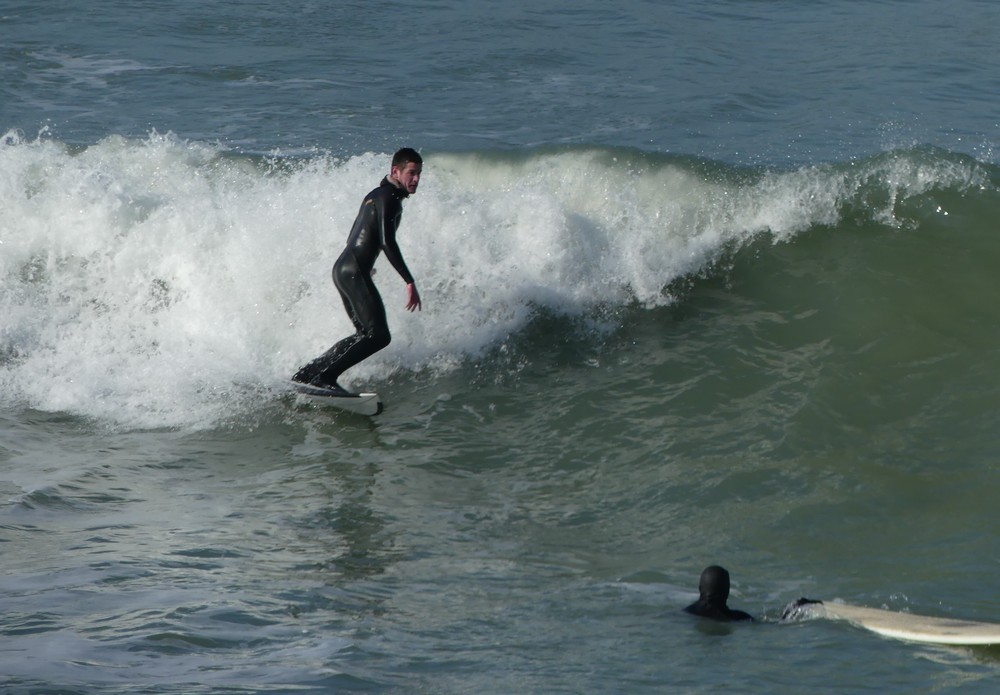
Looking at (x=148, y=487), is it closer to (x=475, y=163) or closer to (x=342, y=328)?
(x=342, y=328)

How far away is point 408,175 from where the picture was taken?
8.65 metres

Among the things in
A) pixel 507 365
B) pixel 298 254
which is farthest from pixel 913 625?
pixel 298 254

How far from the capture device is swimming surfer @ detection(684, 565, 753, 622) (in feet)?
18.4

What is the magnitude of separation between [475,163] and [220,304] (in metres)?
3.45

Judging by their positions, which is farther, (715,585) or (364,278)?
(364,278)

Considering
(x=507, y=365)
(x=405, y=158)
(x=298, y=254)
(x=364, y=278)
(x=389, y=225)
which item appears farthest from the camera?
(x=298, y=254)

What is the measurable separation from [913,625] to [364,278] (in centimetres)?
476

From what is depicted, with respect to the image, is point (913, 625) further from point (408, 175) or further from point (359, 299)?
point (359, 299)

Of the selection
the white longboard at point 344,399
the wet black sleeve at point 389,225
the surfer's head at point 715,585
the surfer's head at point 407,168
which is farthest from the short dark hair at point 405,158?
the surfer's head at point 715,585

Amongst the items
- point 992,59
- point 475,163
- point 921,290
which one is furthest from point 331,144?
point 992,59

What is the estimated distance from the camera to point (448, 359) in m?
10.3

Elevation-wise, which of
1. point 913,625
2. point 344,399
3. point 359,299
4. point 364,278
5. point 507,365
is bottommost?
point 913,625

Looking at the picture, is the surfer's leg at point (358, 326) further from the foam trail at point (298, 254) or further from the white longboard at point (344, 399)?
the foam trail at point (298, 254)

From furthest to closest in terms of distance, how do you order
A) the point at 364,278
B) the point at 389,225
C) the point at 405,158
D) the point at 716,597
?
1. the point at 364,278
2. the point at 389,225
3. the point at 405,158
4. the point at 716,597
